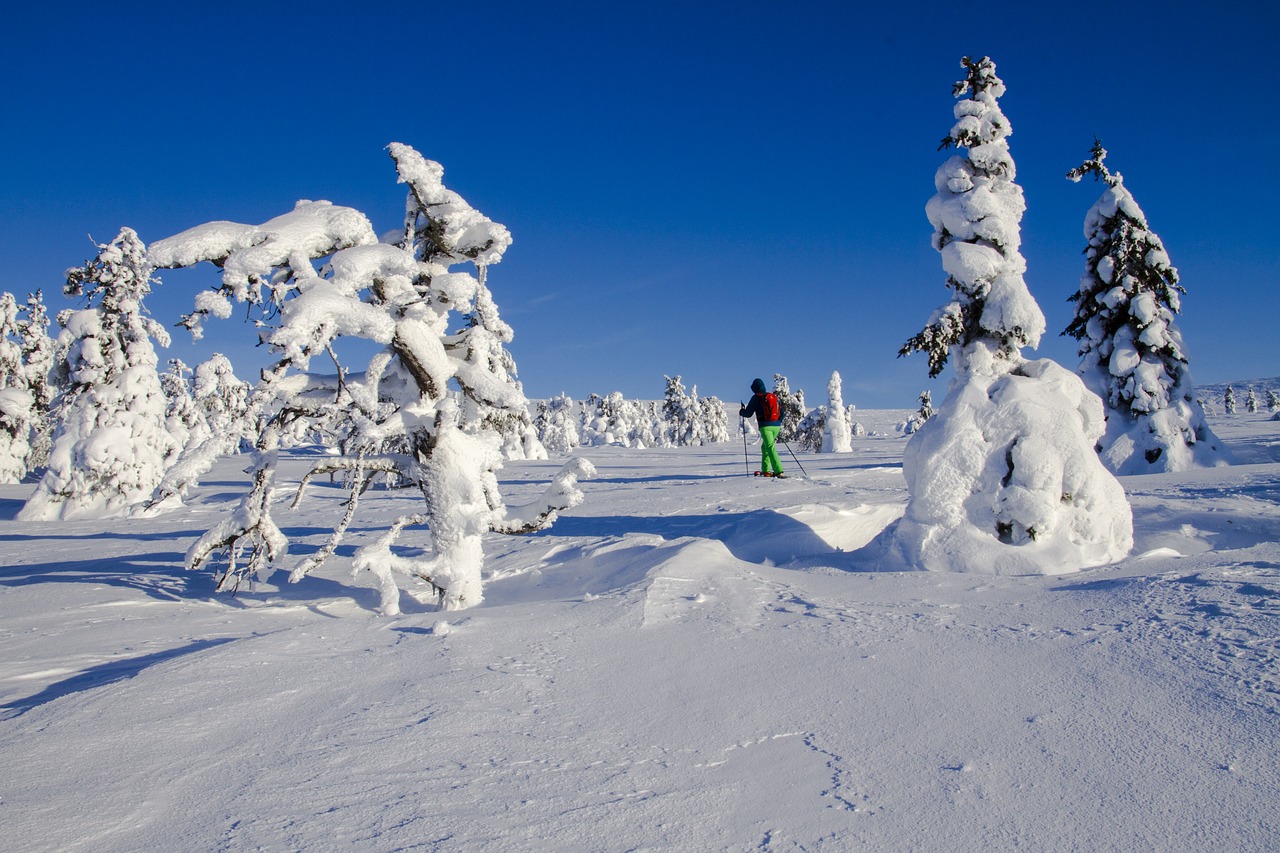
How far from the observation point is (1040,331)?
28.0 ft

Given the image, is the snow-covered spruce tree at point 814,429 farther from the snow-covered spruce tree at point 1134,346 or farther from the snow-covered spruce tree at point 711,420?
the snow-covered spruce tree at point 1134,346

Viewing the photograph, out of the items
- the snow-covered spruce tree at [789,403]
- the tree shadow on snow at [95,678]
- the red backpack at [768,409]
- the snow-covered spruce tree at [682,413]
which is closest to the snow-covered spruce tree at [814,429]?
the snow-covered spruce tree at [789,403]

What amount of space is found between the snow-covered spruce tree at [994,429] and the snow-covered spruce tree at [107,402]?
2210 centimetres

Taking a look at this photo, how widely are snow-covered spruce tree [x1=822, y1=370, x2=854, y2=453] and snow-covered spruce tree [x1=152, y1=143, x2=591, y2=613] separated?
42.2 metres

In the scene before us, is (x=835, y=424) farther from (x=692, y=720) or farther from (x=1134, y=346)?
(x=692, y=720)

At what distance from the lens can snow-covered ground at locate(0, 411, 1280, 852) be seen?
226 centimetres

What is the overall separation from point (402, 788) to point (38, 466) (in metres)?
51.1

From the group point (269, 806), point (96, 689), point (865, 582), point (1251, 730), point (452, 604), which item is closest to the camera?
point (269, 806)

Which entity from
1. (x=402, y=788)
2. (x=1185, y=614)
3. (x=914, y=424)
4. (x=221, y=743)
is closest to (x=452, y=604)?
(x=221, y=743)

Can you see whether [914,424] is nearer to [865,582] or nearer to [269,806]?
[865,582]

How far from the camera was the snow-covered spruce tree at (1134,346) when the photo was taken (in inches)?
712

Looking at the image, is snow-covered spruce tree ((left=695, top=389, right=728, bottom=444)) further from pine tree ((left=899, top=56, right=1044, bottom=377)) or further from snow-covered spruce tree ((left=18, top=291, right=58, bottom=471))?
pine tree ((left=899, top=56, right=1044, bottom=377))

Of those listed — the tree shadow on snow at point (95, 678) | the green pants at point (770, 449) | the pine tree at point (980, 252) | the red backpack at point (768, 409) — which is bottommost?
the tree shadow on snow at point (95, 678)

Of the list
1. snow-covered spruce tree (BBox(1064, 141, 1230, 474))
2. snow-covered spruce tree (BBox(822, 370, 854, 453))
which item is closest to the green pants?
snow-covered spruce tree (BBox(1064, 141, 1230, 474))
